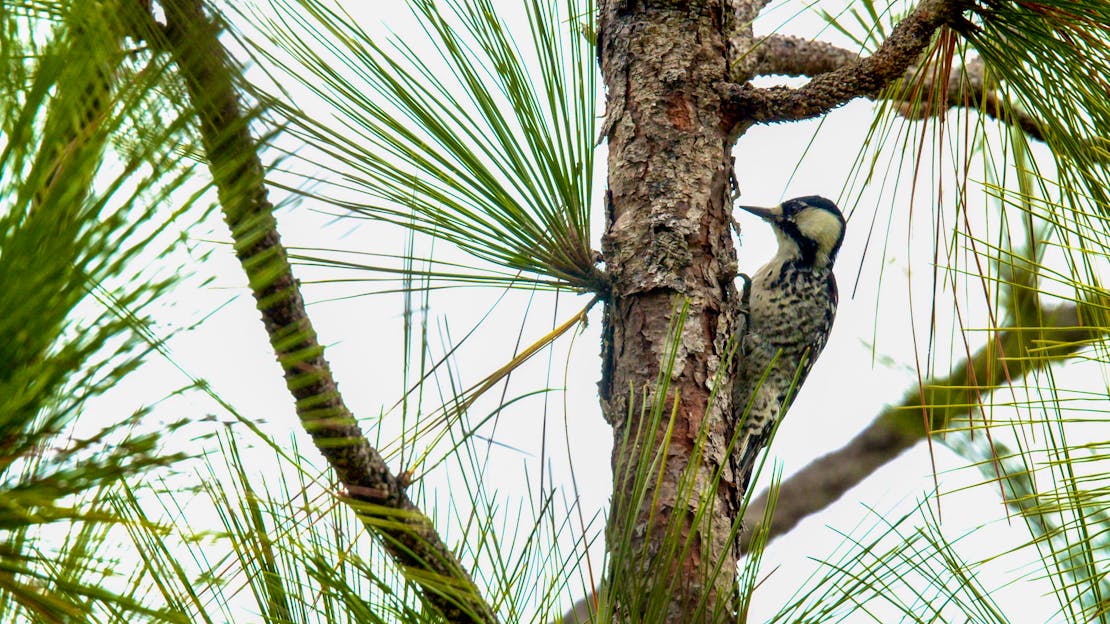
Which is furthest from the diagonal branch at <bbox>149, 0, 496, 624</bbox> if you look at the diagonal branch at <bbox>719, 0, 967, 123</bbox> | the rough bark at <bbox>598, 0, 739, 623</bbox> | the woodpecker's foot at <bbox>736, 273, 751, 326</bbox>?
the woodpecker's foot at <bbox>736, 273, 751, 326</bbox>

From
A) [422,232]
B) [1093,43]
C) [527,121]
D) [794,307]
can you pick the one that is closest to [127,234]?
[422,232]

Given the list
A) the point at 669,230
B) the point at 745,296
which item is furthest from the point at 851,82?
the point at 745,296

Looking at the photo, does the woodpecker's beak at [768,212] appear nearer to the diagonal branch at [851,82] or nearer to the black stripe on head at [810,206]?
→ the black stripe on head at [810,206]

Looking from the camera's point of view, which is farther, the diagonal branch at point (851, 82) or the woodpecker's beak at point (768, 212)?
the woodpecker's beak at point (768, 212)

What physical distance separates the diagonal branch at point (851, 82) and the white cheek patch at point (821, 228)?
179 centimetres

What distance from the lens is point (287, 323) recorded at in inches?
35.9

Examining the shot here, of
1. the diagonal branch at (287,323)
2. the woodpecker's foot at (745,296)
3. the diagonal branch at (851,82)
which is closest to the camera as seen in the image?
the diagonal branch at (287,323)

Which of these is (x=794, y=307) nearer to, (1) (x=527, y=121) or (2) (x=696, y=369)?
(2) (x=696, y=369)

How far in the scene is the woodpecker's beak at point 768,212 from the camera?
Answer: 3855mm

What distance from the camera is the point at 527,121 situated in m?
1.70

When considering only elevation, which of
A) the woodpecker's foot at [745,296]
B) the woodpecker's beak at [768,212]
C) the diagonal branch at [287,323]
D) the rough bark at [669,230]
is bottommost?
the diagonal branch at [287,323]

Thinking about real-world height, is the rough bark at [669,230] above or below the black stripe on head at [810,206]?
below

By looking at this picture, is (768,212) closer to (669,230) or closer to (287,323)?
(669,230)

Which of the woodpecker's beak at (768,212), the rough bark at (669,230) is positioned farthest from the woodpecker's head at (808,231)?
the rough bark at (669,230)
